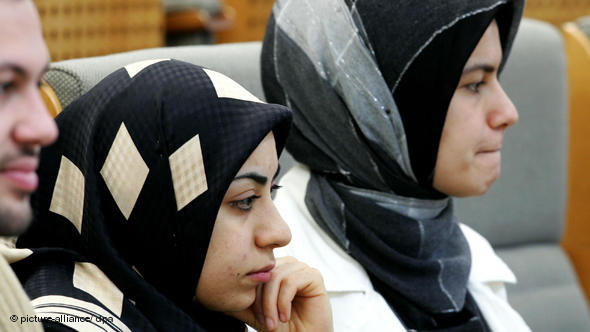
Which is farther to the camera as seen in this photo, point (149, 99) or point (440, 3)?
point (440, 3)

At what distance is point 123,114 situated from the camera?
3.15 ft

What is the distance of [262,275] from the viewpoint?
41.0 inches

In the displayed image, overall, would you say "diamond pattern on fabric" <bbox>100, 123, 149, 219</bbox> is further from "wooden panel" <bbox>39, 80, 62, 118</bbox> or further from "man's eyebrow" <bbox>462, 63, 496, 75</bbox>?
"man's eyebrow" <bbox>462, 63, 496, 75</bbox>

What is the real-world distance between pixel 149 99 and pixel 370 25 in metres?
0.51

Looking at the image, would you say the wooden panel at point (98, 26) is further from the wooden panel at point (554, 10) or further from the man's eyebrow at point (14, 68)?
the man's eyebrow at point (14, 68)

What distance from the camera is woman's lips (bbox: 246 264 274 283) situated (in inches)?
40.5

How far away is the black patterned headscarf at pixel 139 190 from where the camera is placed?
0.94 meters

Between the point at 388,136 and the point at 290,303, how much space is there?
14.3 inches

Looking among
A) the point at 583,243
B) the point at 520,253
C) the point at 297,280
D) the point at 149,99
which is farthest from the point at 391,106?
the point at 583,243

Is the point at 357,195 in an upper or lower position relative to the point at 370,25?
lower

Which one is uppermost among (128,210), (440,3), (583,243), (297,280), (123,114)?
(440,3)

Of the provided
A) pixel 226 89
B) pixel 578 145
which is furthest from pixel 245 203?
pixel 578 145

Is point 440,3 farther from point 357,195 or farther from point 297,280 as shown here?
point 297,280

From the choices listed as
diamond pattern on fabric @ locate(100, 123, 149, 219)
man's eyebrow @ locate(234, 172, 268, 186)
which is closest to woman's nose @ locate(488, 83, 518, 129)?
man's eyebrow @ locate(234, 172, 268, 186)
